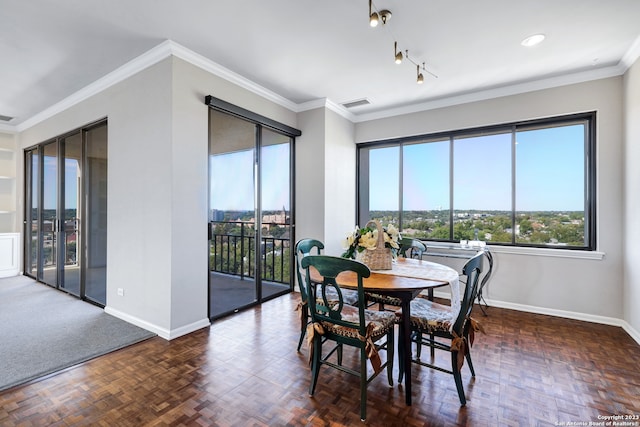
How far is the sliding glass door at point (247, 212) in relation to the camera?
3.47m

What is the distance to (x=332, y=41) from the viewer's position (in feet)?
9.39

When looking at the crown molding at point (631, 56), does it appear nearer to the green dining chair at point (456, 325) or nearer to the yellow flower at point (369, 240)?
the green dining chair at point (456, 325)

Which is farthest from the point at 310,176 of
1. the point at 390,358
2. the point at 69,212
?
the point at 69,212

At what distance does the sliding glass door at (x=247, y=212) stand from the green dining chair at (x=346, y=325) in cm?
176

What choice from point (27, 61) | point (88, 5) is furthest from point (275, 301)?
point (27, 61)

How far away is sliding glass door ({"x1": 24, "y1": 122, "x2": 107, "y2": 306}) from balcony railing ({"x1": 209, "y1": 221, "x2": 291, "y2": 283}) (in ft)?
5.05

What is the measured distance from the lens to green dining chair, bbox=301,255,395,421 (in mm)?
1844

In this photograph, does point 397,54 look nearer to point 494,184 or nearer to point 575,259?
point 494,184

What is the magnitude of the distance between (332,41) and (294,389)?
297cm

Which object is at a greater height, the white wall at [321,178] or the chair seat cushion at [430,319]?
the white wall at [321,178]

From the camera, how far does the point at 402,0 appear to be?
2281mm

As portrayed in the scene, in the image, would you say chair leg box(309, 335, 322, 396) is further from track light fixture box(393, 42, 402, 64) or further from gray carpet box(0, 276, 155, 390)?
track light fixture box(393, 42, 402, 64)

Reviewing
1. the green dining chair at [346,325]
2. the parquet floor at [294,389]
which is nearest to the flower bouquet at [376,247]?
the green dining chair at [346,325]

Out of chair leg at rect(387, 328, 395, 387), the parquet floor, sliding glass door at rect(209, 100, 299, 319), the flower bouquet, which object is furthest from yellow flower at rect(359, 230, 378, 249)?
sliding glass door at rect(209, 100, 299, 319)
